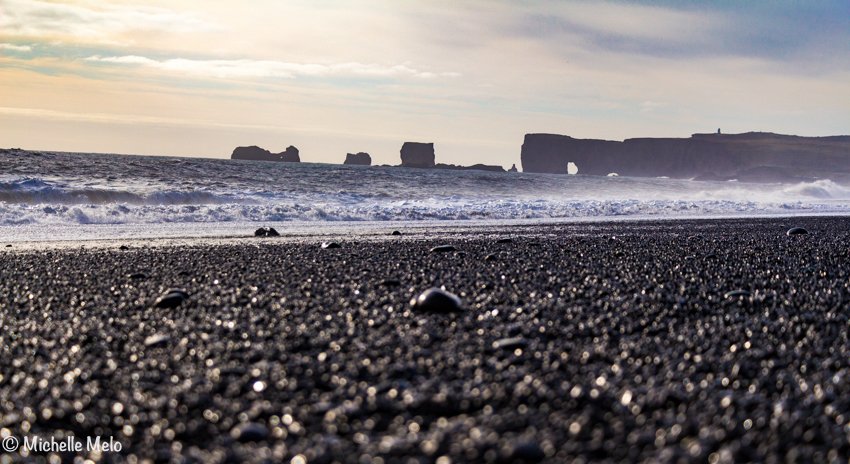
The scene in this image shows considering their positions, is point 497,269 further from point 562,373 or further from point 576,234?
point 576,234

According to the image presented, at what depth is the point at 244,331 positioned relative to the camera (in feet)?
15.6

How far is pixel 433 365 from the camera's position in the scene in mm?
3834

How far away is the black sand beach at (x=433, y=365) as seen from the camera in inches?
110

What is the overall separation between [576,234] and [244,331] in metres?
10.2

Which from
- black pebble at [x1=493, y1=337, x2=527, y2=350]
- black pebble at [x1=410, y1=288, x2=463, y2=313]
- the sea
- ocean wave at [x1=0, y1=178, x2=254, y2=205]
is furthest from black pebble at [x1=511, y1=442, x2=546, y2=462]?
ocean wave at [x1=0, y1=178, x2=254, y2=205]

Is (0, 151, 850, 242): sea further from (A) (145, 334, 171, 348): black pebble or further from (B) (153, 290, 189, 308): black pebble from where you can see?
(A) (145, 334, 171, 348): black pebble

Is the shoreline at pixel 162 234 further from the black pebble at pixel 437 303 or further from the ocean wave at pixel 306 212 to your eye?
the black pebble at pixel 437 303

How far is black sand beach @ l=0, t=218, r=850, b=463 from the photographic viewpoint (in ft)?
9.21

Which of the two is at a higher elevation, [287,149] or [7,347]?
[287,149]

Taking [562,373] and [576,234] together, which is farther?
[576,234]

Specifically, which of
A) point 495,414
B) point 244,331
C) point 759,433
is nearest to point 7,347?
point 244,331

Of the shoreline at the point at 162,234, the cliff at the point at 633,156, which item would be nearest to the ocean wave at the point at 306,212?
the shoreline at the point at 162,234

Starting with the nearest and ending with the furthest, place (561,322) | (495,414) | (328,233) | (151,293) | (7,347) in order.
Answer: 1. (495,414)
2. (7,347)
3. (561,322)
4. (151,293)
5. (328,233)

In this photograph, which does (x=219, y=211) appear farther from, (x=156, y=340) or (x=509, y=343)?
(x=509, y=343)
